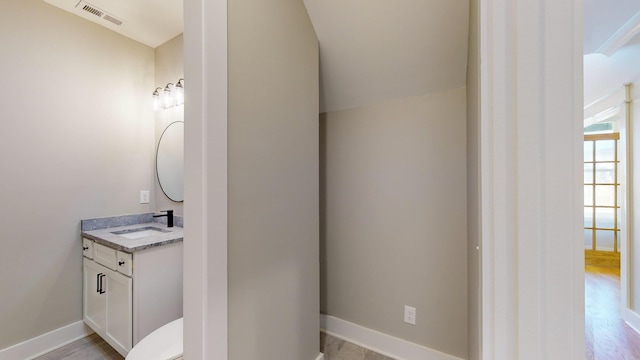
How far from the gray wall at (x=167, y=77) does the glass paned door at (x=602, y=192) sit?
5.51 meters

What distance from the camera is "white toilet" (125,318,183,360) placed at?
1.15 m

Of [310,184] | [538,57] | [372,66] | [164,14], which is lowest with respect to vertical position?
[310,184]

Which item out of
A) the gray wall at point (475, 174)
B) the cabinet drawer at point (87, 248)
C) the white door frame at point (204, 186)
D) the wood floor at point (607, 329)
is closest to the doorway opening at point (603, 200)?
the wood floor at point (607, 329)

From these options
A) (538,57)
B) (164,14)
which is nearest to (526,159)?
(538,57)

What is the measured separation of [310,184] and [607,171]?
5.04 m

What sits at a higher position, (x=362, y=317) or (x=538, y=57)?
(x=538, y=57)

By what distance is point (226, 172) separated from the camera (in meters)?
0.95

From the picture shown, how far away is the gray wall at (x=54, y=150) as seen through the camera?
1.73m

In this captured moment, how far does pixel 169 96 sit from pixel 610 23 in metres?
3.43

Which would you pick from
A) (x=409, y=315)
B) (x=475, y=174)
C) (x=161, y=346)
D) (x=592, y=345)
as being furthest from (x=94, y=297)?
(x=592, y=345)

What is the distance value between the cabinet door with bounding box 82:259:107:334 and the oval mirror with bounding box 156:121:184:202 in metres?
0.75

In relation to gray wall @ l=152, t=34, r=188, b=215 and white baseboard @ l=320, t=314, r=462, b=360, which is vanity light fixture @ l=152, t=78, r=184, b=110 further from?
white baseboard @ l=320, t=314, r=462, b=360

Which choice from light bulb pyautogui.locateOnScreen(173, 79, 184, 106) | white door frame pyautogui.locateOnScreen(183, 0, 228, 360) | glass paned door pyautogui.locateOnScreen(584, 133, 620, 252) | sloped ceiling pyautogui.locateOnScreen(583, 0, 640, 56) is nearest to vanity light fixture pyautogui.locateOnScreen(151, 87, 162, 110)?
light bulb pyautogui.locateOnScreen(173, 79, 184, 106)

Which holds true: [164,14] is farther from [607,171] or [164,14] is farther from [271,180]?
[607,171]
